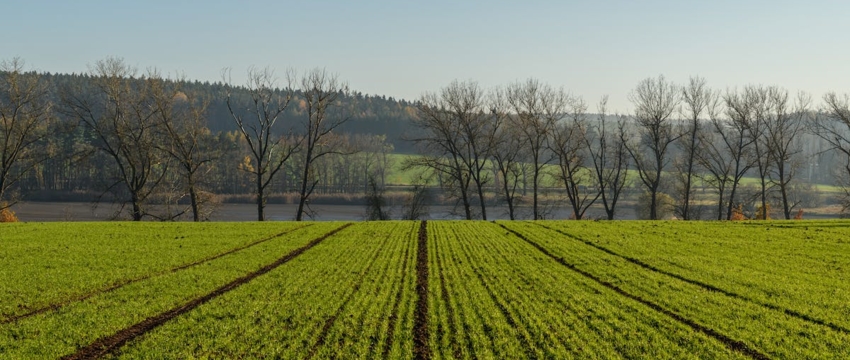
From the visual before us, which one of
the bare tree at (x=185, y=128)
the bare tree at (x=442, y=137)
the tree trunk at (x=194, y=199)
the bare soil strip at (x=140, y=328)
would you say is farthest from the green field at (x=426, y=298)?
the bare tree at (x=442, y=137)

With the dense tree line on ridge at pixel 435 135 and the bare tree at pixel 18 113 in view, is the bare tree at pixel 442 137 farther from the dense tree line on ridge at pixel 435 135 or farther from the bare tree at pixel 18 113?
the bare tree at pixel 18 113

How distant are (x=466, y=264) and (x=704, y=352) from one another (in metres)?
13.2

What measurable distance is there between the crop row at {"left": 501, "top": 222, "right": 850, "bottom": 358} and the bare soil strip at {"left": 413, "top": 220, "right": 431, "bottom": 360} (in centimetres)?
653

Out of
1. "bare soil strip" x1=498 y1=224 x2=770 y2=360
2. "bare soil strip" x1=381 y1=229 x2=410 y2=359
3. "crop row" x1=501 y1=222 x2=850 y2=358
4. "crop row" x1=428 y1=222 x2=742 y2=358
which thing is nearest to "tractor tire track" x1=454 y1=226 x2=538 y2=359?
"crop row" x1=428 y1=222 x2=742 y2=358

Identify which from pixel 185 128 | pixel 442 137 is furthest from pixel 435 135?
pixel 185 128

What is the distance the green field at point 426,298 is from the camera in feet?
44.8

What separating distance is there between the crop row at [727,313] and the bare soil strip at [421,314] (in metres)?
6.53

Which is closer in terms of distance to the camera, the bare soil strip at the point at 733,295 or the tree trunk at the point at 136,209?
the bare soil strip at the point at 733,295

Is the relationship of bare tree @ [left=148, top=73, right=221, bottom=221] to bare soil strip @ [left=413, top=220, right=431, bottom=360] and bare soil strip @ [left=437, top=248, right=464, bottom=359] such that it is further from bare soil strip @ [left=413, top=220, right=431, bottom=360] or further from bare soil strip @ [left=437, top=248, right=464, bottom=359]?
bare soil strip @ [left=437, top=248, right=464, bottom=359]

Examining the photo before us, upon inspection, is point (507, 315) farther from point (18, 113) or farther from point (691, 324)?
point (18, 113)

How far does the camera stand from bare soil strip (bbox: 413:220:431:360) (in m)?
13.1

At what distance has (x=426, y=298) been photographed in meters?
18.5

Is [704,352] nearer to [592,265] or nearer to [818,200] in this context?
[592,265]

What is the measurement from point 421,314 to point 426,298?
6.73 feet
